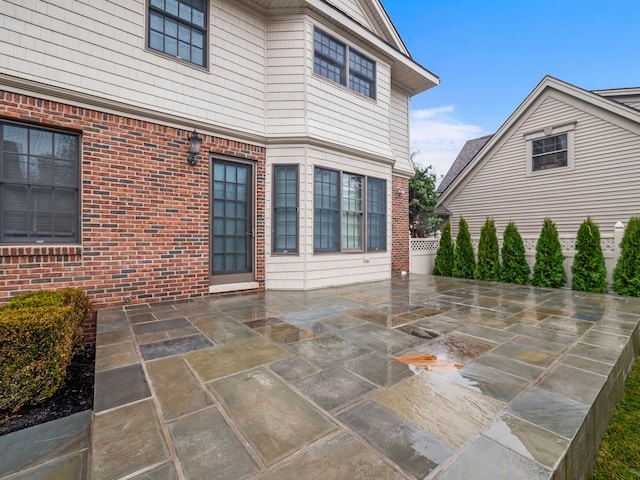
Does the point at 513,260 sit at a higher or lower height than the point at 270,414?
higher

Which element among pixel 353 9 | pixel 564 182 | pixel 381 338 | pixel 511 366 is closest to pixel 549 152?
pixel 564 182

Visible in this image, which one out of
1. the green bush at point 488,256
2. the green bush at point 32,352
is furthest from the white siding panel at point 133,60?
the green bush at point 488,256

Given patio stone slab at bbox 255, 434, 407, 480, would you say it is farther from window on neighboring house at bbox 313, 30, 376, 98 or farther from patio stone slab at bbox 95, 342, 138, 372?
window on neighboring house at bbox 313, 30, 376, 98

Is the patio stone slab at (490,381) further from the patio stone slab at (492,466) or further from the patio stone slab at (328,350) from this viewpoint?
→ the patio stone slab at (328,350)

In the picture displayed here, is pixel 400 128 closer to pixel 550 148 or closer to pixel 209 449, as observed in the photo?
pixel 550 148

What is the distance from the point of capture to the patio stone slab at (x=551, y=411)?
65.4 inches

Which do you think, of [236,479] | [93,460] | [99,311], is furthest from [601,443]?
[99,311]

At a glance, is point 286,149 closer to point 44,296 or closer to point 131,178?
point 131,178

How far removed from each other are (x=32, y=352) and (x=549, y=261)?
898cm

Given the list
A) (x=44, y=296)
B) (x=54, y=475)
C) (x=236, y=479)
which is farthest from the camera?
(x=44, y=296)

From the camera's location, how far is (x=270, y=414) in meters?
1.78

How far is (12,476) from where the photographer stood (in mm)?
1560

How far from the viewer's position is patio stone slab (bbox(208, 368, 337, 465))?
153 cm

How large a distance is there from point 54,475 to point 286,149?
5.36m
